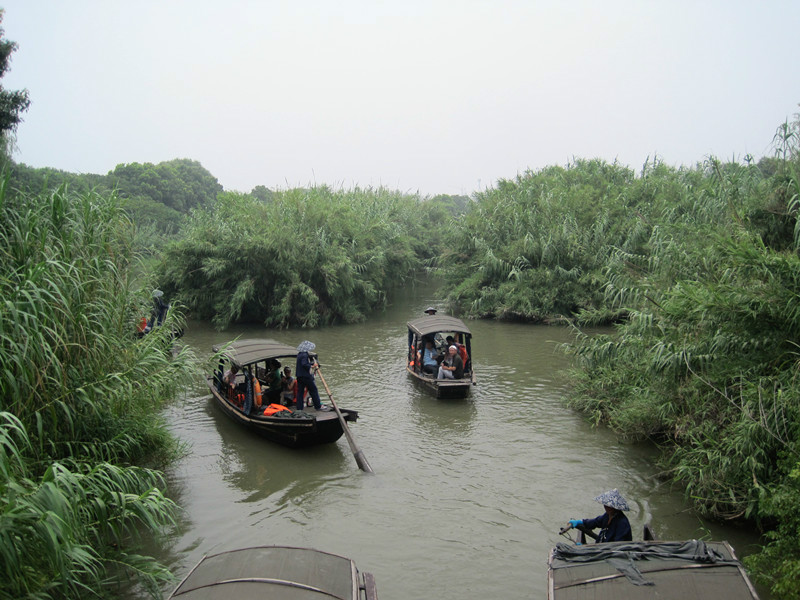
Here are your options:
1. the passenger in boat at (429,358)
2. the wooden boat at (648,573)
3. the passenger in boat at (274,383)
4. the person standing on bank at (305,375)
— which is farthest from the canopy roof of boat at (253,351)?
the wooden boat at (648,573)

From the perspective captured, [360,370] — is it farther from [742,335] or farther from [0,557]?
[0,557]

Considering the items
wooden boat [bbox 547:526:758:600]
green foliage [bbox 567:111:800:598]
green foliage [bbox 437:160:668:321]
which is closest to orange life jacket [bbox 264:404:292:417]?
green foliage [bbox 567:111:800:598]

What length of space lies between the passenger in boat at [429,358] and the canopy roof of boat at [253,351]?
4.07 metres

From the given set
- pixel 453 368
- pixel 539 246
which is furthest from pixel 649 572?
pixel 539 246

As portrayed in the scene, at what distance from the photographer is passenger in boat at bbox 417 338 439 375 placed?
585 inches

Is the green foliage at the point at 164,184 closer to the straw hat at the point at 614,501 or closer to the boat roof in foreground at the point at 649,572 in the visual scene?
the straw hat at the point at 614,501

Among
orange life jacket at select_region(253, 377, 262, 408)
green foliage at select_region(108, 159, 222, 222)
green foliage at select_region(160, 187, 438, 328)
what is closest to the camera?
orange life jacket at select_region(253, 377, 262, 408)

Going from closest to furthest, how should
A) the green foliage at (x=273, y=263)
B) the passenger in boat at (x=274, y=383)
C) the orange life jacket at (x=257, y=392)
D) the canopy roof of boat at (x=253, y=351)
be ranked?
the canopy roof of boat at (x=253, y=351) < the orange life jacket at (x=257, y=392) < the passenger in boat at (x=274, y=383) < the green foliage at (x=273, y=263)

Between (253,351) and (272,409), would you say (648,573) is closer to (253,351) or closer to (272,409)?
(272,409)

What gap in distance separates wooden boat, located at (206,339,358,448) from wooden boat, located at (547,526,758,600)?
5.52 metres

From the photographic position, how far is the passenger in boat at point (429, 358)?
14867 millimetres

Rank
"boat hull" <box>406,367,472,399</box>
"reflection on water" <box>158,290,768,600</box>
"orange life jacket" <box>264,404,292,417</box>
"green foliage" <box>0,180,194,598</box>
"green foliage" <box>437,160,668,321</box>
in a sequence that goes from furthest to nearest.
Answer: "green foliage" <box>437,160,668,321</box> < "boat hull" <box>406,367,472,399</box> < "orange life jacket" <box>264,404,292,417</box> < "reflection on water" <box>158,290,768,600</box> < "green foliage" <box>0,180,194,598</box>

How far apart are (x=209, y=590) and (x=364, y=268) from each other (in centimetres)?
2181

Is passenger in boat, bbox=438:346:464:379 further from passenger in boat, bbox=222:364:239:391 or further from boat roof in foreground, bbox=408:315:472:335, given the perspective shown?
passenger in boat, bbox=222:364:239:391
